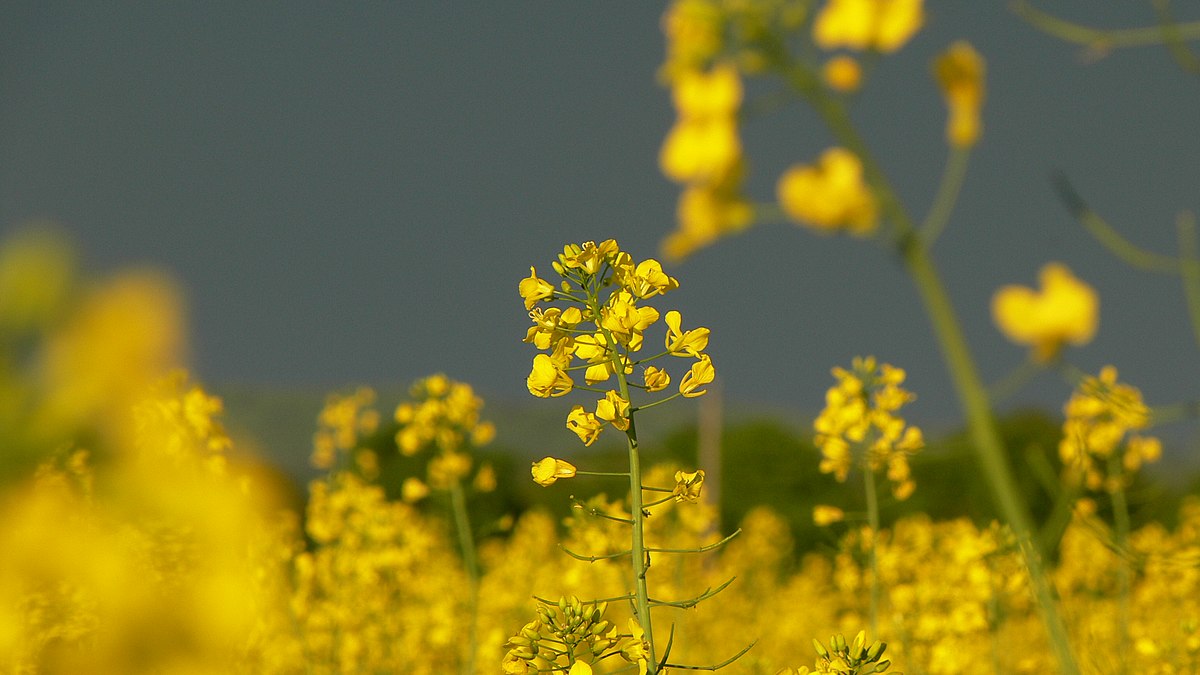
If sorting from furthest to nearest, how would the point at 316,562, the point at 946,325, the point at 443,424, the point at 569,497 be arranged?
the point at 316,562
the point at 443,424
the point at 569,497
the point at 946,325

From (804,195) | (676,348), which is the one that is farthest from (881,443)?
(804,195)

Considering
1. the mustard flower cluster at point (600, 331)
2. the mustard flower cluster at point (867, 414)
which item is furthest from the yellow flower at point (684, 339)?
the mustard flower cluster at point (867, 414)

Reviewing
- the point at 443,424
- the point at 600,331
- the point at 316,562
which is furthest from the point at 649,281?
the point at 316,562

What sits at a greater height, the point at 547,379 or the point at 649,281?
the point at 649,281

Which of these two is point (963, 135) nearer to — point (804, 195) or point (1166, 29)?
point (804, 195)

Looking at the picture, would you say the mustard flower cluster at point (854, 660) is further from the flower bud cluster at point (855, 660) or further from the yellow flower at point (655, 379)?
the yellow flower at point (655, 379)

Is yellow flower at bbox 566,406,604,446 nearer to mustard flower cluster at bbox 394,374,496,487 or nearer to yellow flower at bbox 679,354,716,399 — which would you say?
yellow flower at bbox 679,354,716,399

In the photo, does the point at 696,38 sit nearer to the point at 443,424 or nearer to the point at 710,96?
the point at 710,96
